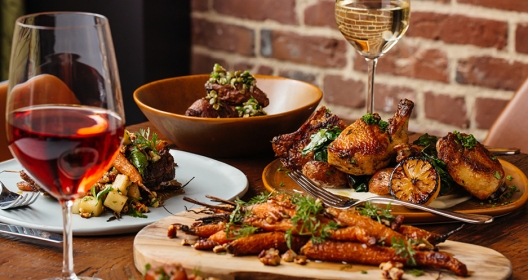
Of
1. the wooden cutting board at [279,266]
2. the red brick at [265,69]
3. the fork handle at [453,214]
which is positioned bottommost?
the red brick at [265,69]

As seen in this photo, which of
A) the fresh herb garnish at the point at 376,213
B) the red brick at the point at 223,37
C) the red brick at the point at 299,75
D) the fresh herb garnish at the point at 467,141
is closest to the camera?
the fresh herb garnish at the point at 376,213

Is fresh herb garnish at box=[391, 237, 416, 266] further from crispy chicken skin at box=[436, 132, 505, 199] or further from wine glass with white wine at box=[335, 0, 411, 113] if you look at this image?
wine glass with white wine at box=[335, 0, 411, 113]

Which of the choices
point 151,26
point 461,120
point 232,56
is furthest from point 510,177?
point 151,26

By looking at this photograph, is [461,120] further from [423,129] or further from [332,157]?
[332,157]

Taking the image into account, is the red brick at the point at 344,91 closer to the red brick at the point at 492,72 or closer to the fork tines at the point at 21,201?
the red brick at the point at 492,72

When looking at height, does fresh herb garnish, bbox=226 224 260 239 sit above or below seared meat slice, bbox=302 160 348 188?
above

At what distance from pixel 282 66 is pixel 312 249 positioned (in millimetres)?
2087

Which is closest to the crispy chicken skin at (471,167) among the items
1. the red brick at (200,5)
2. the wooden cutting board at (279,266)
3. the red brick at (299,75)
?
the wooden cutting board at (279,266)

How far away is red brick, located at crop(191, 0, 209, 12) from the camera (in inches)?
124

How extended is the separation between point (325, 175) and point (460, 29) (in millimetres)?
1437

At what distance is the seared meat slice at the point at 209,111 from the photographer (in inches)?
60.7

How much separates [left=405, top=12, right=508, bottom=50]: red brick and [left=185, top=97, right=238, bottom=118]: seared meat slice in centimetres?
123

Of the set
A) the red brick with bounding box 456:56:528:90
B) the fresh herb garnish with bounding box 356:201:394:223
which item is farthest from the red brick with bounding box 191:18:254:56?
the fresh herb garnish with bounding box 356:201:394:223

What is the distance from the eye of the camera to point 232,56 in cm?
313
